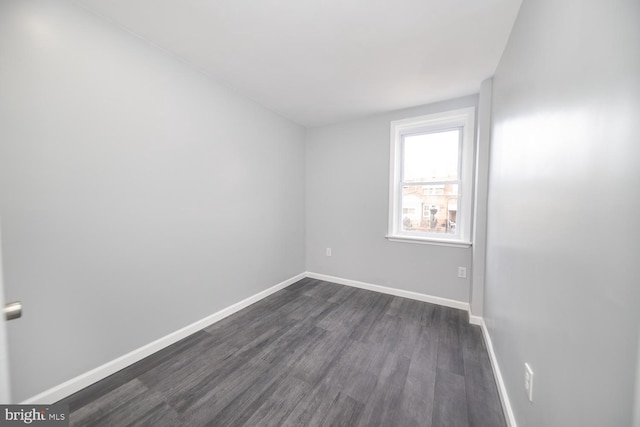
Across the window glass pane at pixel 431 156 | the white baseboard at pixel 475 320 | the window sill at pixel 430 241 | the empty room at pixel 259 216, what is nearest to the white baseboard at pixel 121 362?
the empty room at pixel 259 216

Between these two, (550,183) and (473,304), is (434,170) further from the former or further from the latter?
(550,183)

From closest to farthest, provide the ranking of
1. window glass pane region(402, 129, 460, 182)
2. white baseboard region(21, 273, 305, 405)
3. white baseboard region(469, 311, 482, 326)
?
white baseboard region(21, 273, 305, 405), white baseboard region(469, 311, 482, 326), window glass pane region(402, 129, 460, 182)

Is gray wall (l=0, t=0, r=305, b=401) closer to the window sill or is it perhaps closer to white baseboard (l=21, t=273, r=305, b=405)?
white baseboard (l=21, t=273, r=305, b=405)

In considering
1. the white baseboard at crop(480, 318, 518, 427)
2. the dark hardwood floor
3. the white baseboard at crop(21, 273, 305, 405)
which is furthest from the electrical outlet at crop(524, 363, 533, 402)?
the white baseboard at crop(21, 273, 305, 405)

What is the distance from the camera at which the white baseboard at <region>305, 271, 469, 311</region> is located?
258cm

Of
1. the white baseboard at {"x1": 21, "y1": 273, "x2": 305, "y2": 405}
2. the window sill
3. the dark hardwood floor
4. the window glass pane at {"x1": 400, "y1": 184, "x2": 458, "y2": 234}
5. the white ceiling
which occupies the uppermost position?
the white ceiling

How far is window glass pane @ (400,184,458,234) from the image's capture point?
8.81ft

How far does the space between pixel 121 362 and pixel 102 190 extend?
127cm

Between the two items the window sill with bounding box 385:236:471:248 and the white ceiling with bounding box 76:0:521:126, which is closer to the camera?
the white ceiling with bounding box 76:0:521:126

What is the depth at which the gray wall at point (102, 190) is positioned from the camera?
122cm

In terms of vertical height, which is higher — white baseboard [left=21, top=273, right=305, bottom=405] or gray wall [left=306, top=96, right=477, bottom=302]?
gray wall [left=306, top=96, right=477, bottom=302]

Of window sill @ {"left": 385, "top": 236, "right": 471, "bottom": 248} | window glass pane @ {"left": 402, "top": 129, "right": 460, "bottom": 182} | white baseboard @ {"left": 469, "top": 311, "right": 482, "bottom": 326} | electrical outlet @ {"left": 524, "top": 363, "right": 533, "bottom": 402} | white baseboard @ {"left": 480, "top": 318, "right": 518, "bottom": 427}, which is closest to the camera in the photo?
electrical outlet @ {"left": 524, "top": 363, "right": 533, "bottom": 402}

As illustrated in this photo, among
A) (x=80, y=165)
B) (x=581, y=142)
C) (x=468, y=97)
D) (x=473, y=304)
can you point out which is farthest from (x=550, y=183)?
(x=80, y=165)

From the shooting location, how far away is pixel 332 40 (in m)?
1.64
